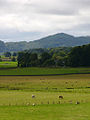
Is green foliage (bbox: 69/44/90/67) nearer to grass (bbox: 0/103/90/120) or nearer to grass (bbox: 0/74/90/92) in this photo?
grass (bbox: 0/74/90/92)

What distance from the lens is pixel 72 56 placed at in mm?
149625

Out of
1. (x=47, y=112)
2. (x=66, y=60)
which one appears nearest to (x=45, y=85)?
(x=47, y=112)

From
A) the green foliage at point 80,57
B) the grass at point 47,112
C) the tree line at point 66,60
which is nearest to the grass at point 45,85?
the grass at point 47,112

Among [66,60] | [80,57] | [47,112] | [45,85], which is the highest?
[80,57]

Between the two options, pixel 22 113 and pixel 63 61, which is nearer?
pixel 22 113

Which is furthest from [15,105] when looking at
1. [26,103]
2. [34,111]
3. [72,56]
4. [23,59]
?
[23,59]

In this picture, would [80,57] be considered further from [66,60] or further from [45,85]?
[45,85]

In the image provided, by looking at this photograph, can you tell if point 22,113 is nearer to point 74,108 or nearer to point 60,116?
point 60,116

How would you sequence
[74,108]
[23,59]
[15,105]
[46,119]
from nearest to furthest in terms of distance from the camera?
[46,119] → [74,108] → [15,105] → [23,59]

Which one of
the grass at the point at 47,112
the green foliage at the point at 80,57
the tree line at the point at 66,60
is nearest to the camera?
→ the grass at the point at 47,112

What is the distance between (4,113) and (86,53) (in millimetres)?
121542

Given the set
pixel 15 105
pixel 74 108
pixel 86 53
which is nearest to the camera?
pixel 74 108

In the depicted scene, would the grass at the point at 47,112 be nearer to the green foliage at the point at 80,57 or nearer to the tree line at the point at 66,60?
the green foliage at the point at 80,57

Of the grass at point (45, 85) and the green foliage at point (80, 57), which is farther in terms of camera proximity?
the green foliage at point (80, 57)
